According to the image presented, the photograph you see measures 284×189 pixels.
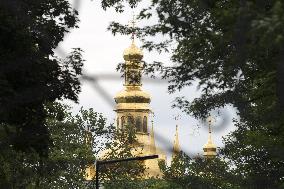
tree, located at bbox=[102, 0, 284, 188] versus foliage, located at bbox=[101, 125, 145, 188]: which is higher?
foliage, located at bbox=[101, 125, 145, 188]

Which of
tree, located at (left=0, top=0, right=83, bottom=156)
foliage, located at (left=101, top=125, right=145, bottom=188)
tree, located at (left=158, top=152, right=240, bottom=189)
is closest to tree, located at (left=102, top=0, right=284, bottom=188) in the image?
tree, located at (left=0, top=0, right=83, bottom=156)

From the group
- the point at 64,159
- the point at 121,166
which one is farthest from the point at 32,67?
the point at 121,166

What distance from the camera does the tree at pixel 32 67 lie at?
19500mm

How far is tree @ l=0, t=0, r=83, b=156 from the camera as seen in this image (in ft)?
64.0

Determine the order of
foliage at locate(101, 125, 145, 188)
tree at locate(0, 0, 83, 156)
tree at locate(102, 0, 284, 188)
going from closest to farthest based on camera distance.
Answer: tree at locate(102, 0, 284, 188)
tree at locate(0, 0, 83, 156)
foliage at locate(101, 125, 145, 188)

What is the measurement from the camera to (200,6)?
51.5ft

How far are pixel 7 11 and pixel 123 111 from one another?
226ft

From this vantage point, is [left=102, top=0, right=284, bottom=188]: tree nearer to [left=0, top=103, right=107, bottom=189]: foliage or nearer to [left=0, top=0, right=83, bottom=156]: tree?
[left=0, top=0, right=83, bottom=156]: tree

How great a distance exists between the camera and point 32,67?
20438 mm

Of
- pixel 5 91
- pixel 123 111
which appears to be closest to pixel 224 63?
pixel 5 91

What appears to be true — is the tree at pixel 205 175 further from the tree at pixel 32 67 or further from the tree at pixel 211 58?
the tree at pixel 211 58

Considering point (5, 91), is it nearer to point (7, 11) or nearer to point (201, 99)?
point (7, 11)

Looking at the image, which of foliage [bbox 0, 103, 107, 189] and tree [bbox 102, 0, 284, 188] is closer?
tree [bbox 102, 0, 284, 188]

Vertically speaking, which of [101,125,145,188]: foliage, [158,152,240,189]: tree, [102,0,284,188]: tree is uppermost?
[101,125,145,188]: foliage
